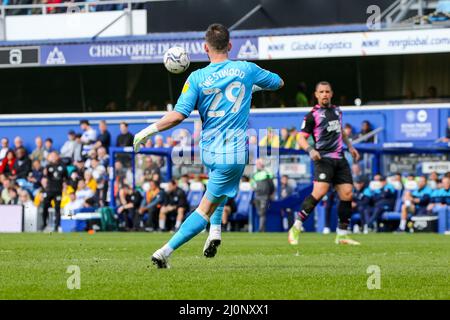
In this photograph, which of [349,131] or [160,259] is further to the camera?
[349,131]

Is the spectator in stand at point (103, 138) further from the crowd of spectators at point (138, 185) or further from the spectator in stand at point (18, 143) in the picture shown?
the spectator in stand at point (18, 143)

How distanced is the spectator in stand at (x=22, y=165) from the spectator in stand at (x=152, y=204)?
14.9 feet

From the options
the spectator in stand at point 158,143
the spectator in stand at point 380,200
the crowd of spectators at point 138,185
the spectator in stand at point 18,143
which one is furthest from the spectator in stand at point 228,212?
→ the spectator in stand at point 18,143

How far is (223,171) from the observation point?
33.1 ft

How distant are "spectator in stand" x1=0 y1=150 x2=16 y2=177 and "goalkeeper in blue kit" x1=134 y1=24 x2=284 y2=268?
2038cm

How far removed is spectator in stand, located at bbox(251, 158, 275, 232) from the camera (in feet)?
84.1

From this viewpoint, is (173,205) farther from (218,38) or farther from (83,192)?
(218,38)

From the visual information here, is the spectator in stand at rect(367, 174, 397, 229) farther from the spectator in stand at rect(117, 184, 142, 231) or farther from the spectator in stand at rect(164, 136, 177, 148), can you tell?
the spectator in stand at rect(117, 184, 142, 231)

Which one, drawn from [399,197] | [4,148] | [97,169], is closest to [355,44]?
[399,197]

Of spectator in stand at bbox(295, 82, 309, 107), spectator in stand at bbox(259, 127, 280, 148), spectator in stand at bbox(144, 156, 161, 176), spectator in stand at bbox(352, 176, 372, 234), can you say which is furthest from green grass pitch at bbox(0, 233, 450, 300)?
spectator in stand at bbox(295, 82, 309, 107)

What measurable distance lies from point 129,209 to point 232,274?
17.4m

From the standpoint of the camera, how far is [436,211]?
2386 centimetres
